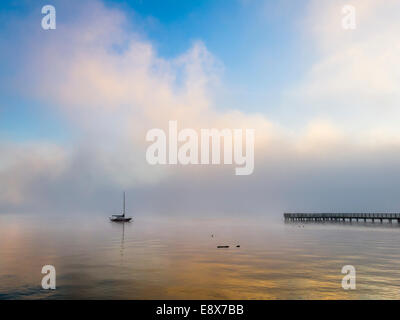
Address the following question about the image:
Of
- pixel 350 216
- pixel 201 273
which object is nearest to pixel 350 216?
pixel 350 216

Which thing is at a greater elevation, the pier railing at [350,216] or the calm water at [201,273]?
the calm water at [201,273]

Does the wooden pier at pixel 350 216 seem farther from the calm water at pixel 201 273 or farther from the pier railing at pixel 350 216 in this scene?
the calm water at pixel 201 273

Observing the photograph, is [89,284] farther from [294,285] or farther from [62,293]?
[294,285]

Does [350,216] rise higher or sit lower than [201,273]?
lower

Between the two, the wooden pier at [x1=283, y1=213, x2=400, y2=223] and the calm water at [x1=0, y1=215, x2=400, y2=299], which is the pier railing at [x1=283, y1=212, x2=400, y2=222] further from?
the calm water at [x1=0, y1=215, x2=400, y2=299]

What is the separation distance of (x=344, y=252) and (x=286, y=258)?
1160 centimetres

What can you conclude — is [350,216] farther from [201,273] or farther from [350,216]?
[201,273]

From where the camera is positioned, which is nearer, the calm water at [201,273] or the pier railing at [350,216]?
the calm water at [201,273]

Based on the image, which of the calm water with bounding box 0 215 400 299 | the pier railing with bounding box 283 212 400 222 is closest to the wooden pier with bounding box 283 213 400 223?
the pier railing with bounding box 283 212 400 222

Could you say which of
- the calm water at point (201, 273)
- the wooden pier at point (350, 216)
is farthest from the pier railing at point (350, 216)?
the calm water at point (201, 273)

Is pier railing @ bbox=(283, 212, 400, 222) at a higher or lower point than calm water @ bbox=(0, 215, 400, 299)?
lower

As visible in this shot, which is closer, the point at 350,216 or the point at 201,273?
the point at 201,273

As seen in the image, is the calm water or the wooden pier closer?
the calm water
